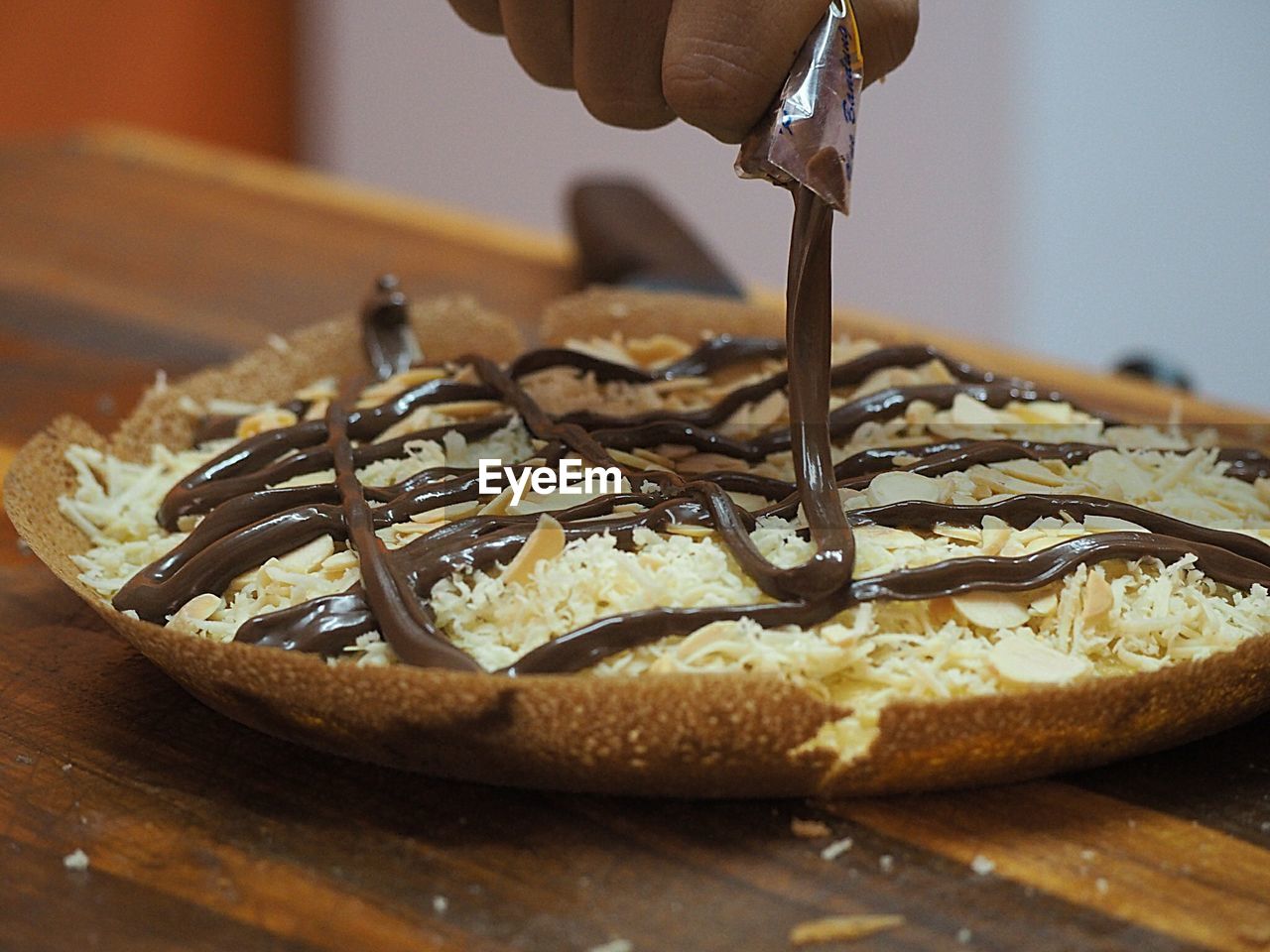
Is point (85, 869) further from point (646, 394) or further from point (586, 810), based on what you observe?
point (646, 394)

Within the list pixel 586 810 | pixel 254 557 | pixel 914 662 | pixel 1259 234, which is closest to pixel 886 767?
pixel 914 662

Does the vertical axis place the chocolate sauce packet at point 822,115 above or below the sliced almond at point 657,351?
above

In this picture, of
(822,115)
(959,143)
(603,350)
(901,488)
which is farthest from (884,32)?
(959,143)

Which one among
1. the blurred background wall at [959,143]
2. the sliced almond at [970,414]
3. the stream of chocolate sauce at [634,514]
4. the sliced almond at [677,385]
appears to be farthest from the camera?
the blurred background wall at [959,143]

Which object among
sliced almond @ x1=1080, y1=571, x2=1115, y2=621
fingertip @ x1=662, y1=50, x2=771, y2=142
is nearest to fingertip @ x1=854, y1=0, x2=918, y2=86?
fingertip @ x1=662, y1=50, x2=771, y2=142

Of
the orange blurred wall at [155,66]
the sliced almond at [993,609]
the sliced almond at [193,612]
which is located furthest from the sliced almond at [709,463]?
the orange blurred wall at [155,66]

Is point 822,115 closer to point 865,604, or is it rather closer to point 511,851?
point 865,604

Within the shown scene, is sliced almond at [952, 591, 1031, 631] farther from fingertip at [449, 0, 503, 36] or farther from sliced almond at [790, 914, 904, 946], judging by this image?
fingertip at [449, 0, 503, 36]

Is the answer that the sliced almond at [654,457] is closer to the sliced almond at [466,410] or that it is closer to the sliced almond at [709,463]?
the sliced almond at [709,463]
